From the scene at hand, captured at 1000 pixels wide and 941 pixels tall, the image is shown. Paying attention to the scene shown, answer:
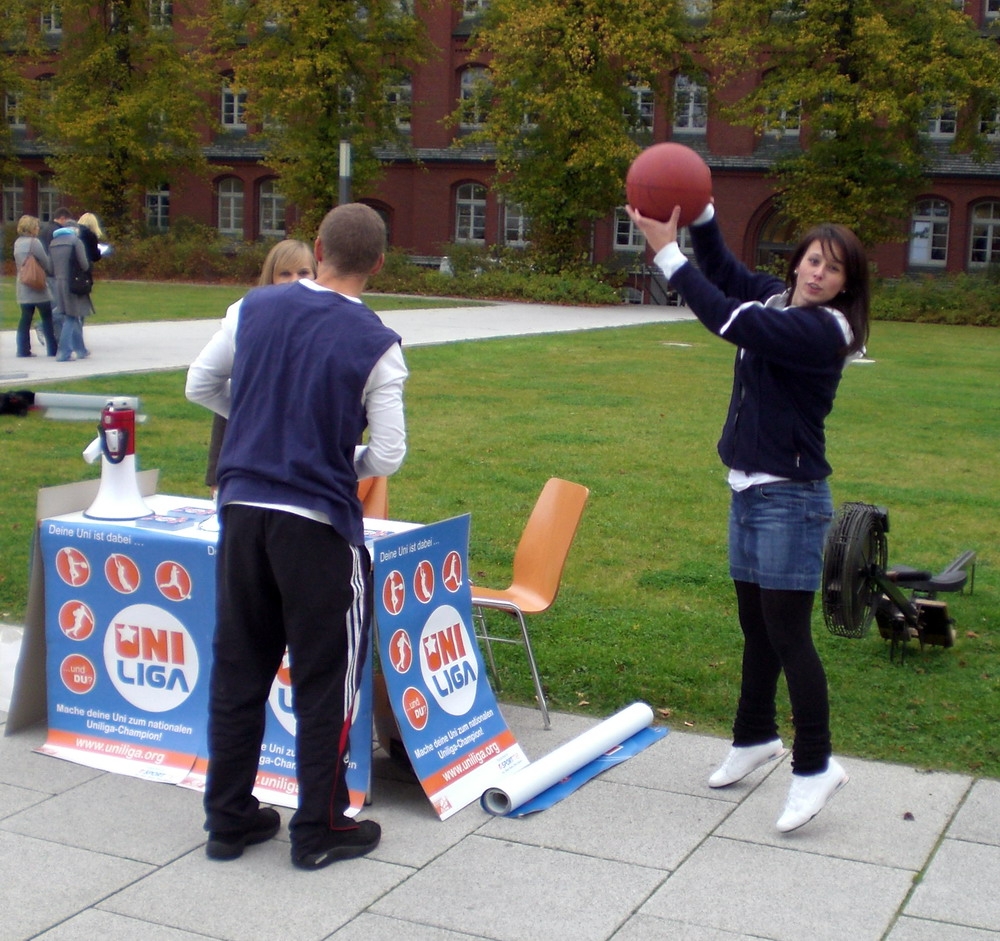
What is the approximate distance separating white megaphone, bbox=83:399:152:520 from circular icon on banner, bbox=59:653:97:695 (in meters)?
0.56

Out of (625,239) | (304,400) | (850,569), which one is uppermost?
(625,239)

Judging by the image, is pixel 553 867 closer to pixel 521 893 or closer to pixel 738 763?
→ pixel 521 893

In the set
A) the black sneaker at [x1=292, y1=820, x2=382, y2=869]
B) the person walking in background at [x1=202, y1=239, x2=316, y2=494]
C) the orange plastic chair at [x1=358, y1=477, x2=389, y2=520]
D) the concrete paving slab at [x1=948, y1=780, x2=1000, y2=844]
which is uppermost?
the person walking in background at [x1=202, y1=239, x2=316, y2=494]

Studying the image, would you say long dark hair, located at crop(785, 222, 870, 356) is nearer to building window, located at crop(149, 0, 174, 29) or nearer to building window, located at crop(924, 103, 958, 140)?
building window, located at crop(924, 103, 958, 140)

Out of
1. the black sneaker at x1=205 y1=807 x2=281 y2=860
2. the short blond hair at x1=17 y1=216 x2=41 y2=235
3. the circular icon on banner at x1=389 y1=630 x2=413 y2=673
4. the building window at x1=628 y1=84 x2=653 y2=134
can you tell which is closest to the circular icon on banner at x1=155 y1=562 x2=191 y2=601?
the circular icon on banner at x1=389 y1=630 x2=413 y2=673

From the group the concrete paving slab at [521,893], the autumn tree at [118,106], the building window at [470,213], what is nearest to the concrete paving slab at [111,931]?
the concrete paving slab at [521,893]

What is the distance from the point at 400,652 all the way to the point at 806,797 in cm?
142

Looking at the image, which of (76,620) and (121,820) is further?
(76,620)

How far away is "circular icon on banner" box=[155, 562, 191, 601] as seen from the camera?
454 cm

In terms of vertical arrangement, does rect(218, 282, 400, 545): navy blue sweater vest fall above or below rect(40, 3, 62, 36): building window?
below

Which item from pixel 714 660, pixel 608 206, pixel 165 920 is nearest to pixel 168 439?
pixel 714 660

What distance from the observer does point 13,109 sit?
54.6 m

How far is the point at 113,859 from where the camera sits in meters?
3.88

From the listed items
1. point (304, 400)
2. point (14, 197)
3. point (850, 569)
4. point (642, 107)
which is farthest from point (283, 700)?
point (14, 197)
